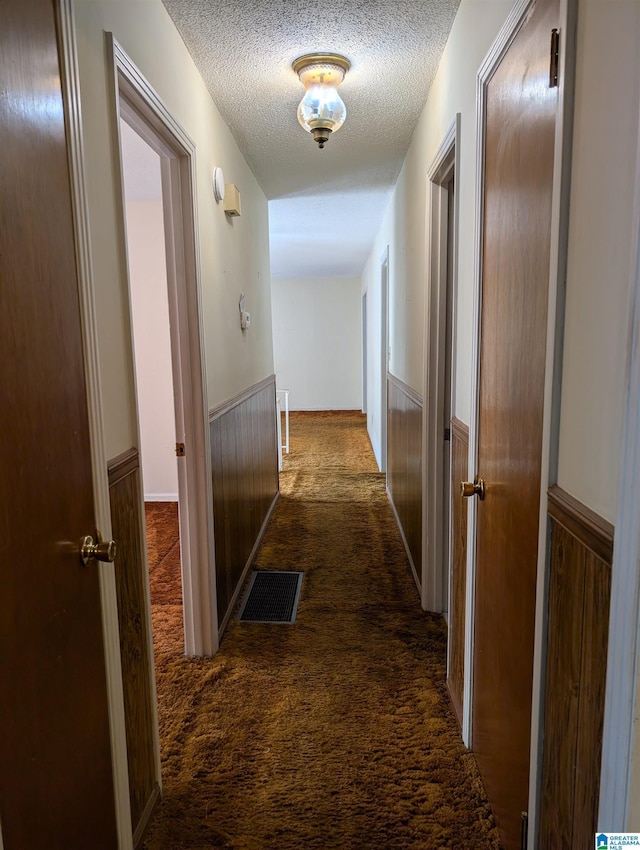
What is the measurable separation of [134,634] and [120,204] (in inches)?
44.3

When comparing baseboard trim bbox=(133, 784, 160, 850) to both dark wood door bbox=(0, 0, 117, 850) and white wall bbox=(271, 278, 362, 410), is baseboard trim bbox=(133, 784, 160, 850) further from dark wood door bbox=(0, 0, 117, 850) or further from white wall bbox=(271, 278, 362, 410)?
white wall bbox=(271, 278, 362, 410)

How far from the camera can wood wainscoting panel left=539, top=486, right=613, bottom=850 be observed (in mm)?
812

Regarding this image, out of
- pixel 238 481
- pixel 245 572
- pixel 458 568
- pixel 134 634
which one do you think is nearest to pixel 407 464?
pixel 238 481

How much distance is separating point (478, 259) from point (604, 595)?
1.03m

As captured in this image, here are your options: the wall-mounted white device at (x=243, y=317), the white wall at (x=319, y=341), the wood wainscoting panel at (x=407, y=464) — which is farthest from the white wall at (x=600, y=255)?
the white wall at (x=319, y=341)

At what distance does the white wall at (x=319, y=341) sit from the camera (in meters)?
9.38

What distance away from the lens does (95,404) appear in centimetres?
116

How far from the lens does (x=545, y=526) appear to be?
3.38 ft

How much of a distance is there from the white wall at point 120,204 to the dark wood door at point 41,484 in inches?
7.7

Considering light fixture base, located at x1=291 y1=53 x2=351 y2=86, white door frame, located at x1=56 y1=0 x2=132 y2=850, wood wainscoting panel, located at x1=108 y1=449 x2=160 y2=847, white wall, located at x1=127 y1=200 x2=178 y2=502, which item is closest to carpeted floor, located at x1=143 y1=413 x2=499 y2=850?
wood wainscoting panel, located at x1=108 y1=449 x2=160 y2=847

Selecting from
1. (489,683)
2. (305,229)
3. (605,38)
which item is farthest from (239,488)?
(305,229)

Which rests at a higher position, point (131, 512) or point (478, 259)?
point (478, 259)

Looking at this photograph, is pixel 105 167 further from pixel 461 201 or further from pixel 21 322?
pixel 461 201

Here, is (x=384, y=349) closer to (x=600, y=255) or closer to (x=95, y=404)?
(x=95, y=404)
